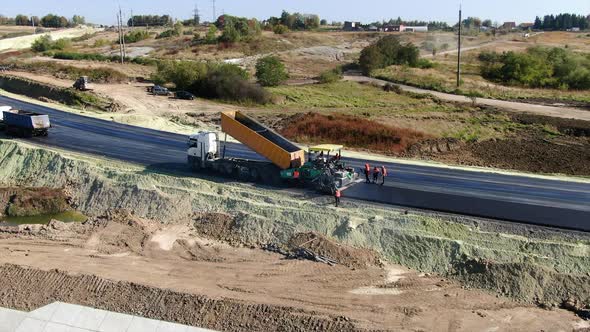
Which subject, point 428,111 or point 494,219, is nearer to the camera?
point 494,219

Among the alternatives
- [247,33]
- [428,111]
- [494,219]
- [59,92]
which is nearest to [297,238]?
[494,219]

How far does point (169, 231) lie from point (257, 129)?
7658 mm

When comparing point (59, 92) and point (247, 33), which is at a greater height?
point (247, 33)

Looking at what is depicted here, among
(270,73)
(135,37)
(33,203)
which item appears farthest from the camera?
(135,37)

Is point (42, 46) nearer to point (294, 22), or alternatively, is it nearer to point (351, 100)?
point (351, 100)

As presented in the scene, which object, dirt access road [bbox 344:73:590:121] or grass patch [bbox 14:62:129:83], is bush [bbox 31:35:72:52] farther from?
dirt access road [bbox 344:73:590:121]

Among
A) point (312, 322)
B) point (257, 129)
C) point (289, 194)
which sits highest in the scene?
point (257, 129)

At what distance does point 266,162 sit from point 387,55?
218 ft

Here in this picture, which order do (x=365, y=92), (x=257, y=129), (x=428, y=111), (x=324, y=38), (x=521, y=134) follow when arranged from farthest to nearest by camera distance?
(x=324, y=38), (x=365, y=92), (x=428, y=111), (x=521, y=134), (x=257, y=129)

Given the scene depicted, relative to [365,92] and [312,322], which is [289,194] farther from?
[365,92]

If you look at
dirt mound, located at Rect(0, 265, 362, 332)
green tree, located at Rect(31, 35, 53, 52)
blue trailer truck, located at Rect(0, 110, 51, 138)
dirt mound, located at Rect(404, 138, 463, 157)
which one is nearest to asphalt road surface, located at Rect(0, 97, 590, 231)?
blue trailer truck, located at Rect(0, 110, 51, 138)

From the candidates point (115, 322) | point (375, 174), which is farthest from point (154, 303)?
point (375, 174)

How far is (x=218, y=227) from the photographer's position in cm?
2733

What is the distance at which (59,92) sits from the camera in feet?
193
